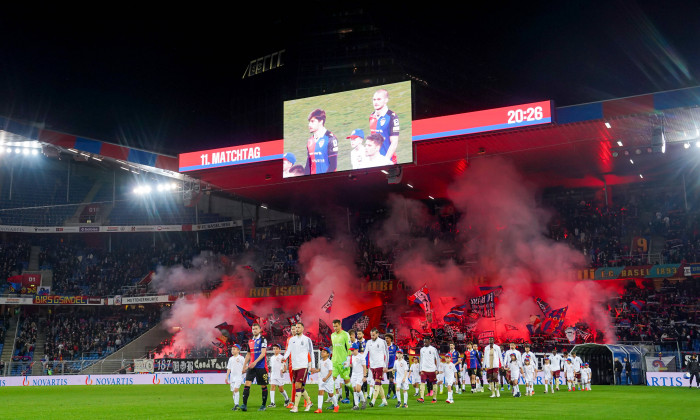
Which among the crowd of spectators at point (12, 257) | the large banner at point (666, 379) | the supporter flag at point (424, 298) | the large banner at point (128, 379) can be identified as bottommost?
the large banner at point (128, 379)

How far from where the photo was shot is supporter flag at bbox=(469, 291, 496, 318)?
3522 cm

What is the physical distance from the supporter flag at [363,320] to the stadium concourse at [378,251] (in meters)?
0.16

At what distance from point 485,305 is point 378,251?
916cm

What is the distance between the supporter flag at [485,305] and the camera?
35.2 m

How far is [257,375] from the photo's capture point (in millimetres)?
15914

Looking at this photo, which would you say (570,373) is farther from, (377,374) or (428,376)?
(377,374)

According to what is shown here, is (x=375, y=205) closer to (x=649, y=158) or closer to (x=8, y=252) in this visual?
(x=649, y=158)

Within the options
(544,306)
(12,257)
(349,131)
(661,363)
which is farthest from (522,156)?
(12,257)

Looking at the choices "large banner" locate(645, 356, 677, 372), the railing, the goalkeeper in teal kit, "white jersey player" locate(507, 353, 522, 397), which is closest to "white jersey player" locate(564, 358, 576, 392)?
"white jersey player" locate(507, 353, 522, 397)

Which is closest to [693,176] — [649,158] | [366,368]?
[649,158]

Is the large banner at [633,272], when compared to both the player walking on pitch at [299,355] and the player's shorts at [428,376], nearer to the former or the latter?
the player's shorts at [428,376]

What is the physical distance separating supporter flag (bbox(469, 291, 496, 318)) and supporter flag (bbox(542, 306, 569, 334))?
9.82 ft

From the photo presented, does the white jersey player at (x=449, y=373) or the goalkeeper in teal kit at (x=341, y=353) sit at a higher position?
the goalkeeper in teal kit at (x=341, y=353)

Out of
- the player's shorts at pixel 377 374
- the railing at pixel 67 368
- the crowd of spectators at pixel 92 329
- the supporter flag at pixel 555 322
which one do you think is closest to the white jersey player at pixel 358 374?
the player's shorts at pixel 377 374
